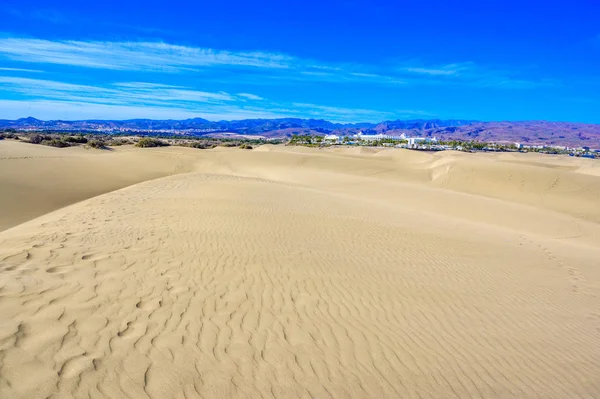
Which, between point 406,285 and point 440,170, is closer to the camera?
point 406,285

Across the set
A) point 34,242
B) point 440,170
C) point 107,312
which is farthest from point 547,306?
point 440,170

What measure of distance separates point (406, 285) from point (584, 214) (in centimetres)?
2250

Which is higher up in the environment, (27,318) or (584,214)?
(27,318)

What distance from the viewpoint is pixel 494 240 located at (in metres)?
13.2

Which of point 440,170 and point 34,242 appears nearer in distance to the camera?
point 34,242

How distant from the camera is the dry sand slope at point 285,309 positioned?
418cm

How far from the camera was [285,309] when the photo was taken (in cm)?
604

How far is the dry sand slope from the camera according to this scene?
13.7 ft

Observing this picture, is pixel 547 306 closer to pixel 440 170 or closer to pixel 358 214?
pixel 358 214

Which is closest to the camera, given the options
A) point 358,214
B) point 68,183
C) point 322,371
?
point 322,371

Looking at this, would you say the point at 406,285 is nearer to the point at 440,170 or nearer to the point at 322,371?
the point at 322,371

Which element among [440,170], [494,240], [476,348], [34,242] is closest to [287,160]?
[440,170]

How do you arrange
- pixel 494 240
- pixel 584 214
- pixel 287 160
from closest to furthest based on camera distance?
pixel 494 240
pixel 584 214
pixel 287 160

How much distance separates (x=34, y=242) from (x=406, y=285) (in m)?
7.50
